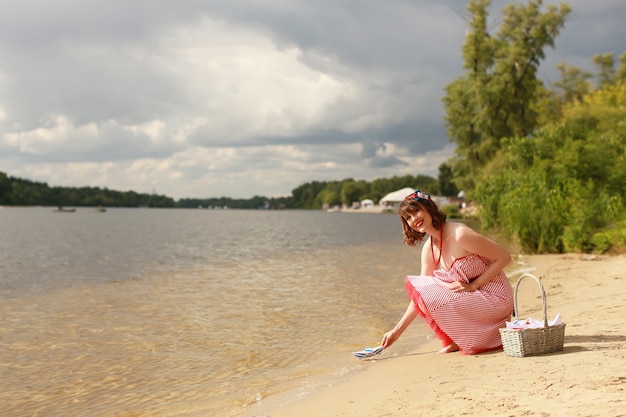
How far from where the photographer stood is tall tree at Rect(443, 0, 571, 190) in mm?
41750

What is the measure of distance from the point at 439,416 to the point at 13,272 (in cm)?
1735

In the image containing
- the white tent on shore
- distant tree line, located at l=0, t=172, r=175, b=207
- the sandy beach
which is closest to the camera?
the sandy beach

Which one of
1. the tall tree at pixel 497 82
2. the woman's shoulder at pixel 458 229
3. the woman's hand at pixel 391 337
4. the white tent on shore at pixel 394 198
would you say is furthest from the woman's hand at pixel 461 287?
the white tent on shore at pixel 394 198

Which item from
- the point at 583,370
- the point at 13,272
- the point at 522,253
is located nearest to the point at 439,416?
the point at 583,370

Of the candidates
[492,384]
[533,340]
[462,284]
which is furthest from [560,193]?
[492,384]

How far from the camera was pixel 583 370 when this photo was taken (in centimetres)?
435

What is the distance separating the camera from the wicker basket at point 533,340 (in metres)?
5.03

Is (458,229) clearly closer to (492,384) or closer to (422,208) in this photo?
(422,208)

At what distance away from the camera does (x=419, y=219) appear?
5.72 metres

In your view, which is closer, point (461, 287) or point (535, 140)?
point (461, 287)

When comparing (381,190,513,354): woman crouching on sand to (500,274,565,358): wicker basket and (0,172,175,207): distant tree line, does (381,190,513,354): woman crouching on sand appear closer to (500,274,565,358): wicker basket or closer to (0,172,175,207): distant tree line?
(500,274,565,358): wicker basket

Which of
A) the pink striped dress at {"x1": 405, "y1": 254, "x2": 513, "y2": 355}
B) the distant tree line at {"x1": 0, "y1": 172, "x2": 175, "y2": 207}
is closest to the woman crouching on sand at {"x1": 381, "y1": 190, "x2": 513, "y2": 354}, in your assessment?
the pink striped dress at {"x1": 405, "y1": 254, "x2": 513, "y2": 355}

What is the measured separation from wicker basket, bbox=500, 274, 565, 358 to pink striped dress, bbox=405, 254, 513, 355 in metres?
0.39

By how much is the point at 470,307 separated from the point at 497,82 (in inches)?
1559
